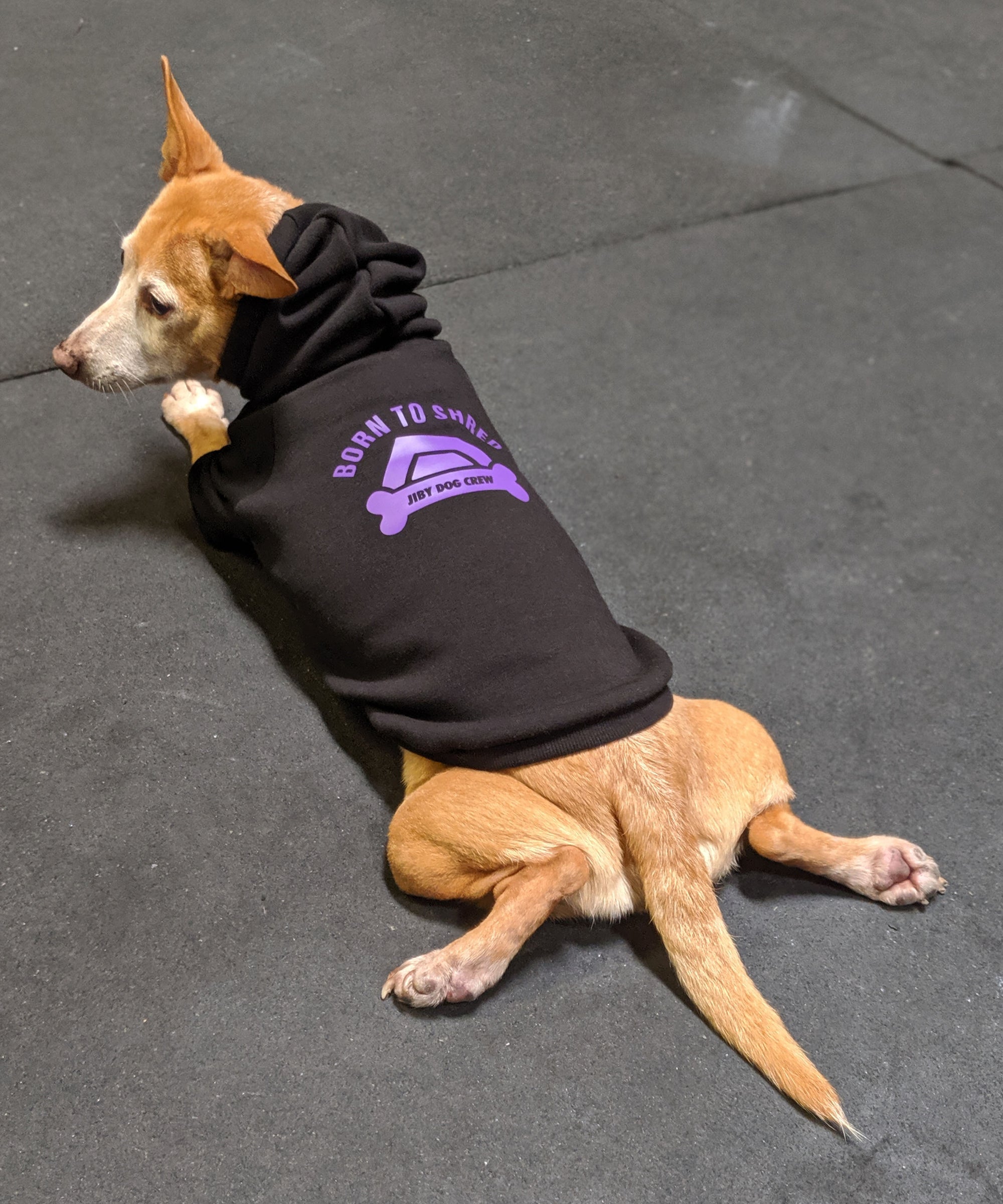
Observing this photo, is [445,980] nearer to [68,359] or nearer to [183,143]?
[68,359]

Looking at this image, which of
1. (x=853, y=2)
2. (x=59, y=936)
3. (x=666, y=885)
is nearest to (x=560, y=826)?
(x=666, y=885)

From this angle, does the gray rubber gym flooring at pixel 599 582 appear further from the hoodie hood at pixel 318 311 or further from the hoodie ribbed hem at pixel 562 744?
the hoodie hood at pixel 318 311

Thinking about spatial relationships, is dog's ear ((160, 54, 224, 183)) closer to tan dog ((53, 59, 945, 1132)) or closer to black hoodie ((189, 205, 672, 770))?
tan dog ((53, 59, 945, 1132))

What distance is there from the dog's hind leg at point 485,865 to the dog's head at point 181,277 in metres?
0.98

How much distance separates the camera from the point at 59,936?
1.67 metres

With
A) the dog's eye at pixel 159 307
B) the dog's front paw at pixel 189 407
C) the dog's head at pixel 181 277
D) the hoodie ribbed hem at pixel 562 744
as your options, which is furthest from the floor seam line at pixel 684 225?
the hoodie ribbed hem at pixel 562 744

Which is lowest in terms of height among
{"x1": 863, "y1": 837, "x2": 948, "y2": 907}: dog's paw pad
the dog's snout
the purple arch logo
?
{"x1": 863, "y1": 837, "x2": 948, "y2": 907}: dog's paw pad

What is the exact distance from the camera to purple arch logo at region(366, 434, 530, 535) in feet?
5.75

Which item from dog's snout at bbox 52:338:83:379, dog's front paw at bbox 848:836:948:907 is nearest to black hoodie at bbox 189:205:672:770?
dog's snout at bbox 52:338:83:379

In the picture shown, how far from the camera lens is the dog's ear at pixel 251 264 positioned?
1726 millimetres

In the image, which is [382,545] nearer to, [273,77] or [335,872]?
[335,872]

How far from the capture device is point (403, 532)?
1734 mm

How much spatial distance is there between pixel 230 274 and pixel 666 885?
4.43 feet

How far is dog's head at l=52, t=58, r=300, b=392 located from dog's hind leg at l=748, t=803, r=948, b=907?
1.36 meters
